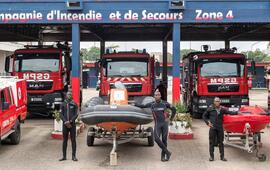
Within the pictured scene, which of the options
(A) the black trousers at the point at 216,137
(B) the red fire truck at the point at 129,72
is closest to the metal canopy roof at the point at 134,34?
(B) the red fire truck at the point at 129,72

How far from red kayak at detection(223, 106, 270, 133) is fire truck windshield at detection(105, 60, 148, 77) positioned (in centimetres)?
678

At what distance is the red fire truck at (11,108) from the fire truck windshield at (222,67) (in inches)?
313

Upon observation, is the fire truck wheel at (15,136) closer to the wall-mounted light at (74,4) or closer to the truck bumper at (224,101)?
the wall-mounted light at (74,4)

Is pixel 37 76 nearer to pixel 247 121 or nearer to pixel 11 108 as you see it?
pixel 11 108

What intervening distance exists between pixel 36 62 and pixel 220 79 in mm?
7627

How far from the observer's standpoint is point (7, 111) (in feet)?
42.1

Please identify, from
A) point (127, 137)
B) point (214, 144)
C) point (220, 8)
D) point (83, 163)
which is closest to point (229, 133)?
point (214, 144)

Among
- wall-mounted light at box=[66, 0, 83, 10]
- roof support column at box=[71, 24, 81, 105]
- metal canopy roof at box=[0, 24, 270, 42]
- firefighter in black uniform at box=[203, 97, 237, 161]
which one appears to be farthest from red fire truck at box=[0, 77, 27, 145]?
metal canopy roof at box=[0, 24, 270, 42]

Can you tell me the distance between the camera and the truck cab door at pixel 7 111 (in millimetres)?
12391

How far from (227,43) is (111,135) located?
1883cm

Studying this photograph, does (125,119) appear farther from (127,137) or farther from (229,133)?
(229,133)

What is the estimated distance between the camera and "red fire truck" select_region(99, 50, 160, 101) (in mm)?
18344

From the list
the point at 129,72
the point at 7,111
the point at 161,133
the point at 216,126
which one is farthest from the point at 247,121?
the point at 129,72

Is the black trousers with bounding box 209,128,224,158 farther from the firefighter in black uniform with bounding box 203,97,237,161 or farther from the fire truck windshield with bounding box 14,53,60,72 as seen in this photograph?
the fire truck windshield with bounding box 14,53,60,72
